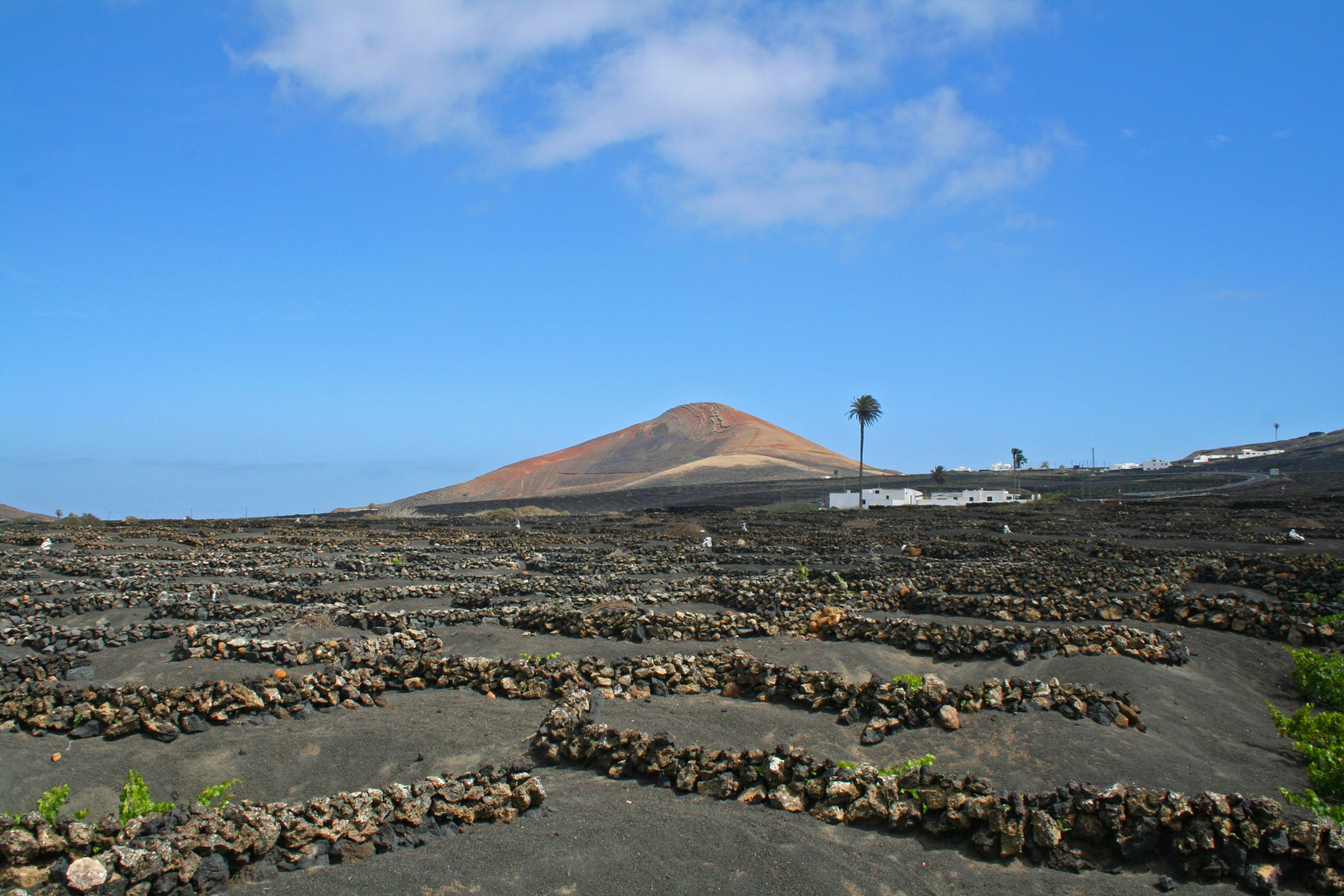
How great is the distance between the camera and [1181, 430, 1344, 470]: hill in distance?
116506mm

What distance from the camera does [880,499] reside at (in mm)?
79250

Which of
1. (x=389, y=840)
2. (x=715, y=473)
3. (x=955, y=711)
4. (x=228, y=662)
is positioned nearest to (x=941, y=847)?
(x=955, y=711)

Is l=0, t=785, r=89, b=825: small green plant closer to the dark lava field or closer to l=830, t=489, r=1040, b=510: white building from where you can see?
the dark lava field

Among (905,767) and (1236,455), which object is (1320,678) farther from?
(1236,455)

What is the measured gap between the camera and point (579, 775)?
781 cm

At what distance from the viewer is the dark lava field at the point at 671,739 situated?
5781mm

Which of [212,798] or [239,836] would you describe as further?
[212,798]

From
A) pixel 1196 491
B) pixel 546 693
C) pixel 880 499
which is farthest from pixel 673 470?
pixel 546 693

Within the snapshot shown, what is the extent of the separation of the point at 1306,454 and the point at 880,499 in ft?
339

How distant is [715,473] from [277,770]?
13833 centimetres

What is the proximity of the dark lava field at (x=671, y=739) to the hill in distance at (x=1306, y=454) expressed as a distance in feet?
406

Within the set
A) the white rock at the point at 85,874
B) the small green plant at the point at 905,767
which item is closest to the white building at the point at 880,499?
the small green plant at the point at 905,767

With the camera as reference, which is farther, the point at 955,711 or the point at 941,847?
the point at 955,711

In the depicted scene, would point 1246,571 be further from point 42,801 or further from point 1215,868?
point 42,801
